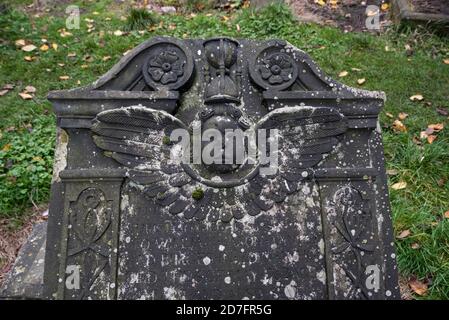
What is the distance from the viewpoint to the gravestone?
224 cm

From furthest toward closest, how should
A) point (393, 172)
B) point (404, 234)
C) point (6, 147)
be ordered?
1. point (6, 147)
2. point (393, 172)
3. point (404, 234)

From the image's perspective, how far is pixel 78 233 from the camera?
225 centimetres

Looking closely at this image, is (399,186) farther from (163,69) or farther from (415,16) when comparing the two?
(415,16)

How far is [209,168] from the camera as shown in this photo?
232 centimetres

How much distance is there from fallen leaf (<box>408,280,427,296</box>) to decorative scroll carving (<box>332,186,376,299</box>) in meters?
1.31

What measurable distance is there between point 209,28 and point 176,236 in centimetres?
439

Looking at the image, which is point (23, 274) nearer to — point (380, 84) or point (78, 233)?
point (78, 233)

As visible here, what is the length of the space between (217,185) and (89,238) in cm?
71

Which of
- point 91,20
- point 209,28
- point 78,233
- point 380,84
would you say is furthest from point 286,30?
point 78,233

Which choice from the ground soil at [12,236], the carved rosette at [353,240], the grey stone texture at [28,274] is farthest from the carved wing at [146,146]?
the ground soil at [12,236]

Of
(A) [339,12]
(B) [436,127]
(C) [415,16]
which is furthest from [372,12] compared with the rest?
(B) [436,127]

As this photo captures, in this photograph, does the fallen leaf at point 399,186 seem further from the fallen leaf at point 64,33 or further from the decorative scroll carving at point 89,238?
the fallen leaf at point 64,33

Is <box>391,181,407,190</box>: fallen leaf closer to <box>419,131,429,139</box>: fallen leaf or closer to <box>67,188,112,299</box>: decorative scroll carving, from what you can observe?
<box>419,131,429,139</box>: fallen leaf

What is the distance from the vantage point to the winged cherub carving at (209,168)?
229 centimetres
